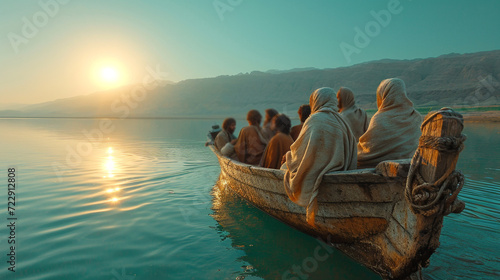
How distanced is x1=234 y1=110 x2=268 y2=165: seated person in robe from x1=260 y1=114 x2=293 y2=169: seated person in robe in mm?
1031

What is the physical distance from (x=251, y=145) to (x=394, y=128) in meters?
3.25

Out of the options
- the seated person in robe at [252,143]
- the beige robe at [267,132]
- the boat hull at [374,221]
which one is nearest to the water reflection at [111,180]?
the seated person in robe at [252,143]

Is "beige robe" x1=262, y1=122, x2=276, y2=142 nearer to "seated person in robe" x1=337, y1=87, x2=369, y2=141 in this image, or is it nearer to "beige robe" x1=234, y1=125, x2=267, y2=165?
"beige robe" x1=234, y1=125, x2=267, y2=165

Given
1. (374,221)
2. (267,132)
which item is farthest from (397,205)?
(267,132)

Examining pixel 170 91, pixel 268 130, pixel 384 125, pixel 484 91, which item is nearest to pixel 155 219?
pixel 268 130

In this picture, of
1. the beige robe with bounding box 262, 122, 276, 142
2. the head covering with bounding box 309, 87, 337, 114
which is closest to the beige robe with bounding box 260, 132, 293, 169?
the beige robe with bounding box 262, 122, 276, 142

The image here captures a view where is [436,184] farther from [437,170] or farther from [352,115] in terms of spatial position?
[352,115]

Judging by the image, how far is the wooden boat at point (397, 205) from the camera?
2309mm

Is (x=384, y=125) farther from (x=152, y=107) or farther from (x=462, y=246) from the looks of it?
(x=152, y=107)

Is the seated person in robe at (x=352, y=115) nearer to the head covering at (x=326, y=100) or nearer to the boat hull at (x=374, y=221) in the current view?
the head covering at (x=326, y=100)

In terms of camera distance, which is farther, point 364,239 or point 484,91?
point 484,91

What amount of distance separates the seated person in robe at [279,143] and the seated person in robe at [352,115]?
43.6 inches

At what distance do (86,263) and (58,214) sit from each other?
234 cm

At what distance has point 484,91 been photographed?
57750 millimetres
